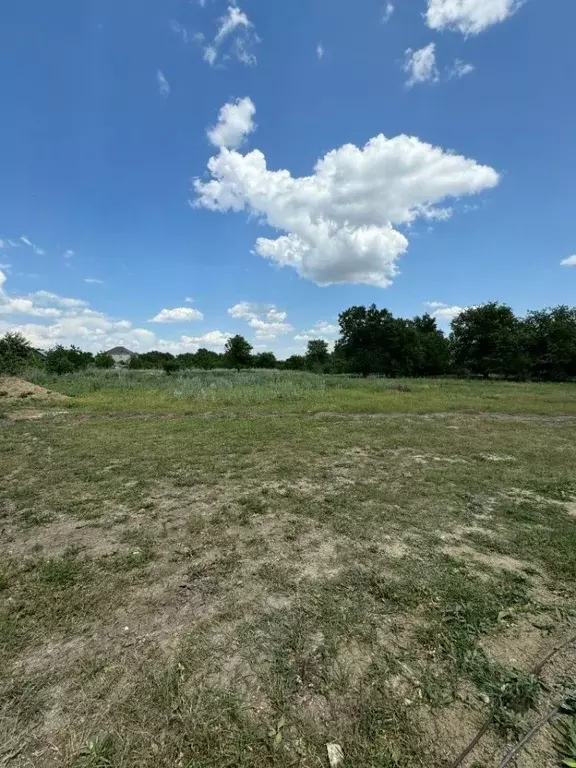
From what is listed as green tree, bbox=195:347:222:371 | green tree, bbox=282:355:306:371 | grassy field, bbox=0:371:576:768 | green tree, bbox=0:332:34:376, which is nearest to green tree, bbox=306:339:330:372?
green tree, bbox=282:355:306:371

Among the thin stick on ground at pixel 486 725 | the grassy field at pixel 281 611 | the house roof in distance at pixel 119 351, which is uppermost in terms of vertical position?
the house roof in distance at pixel 119 351

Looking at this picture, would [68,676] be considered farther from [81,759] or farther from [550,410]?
[550,410]

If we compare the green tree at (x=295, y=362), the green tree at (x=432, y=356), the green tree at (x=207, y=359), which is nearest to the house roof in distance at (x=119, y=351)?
the green tree at (x=207, y=359)

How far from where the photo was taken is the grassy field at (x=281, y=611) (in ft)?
5.03

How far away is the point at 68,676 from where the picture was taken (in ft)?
5.96

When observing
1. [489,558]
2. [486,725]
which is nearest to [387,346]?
[489,558]

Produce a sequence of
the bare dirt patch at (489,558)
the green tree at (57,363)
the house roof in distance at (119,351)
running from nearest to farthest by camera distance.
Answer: the bare dirt patch at (489,558), the green tree at (57,363), the house roof in distance at (119,351)

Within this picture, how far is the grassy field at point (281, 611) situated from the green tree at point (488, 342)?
27479 millimetres

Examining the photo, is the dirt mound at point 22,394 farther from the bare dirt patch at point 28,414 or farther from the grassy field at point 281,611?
the grassy field at point 281,611

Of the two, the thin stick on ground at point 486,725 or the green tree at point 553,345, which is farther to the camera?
the green tree at point 553,345

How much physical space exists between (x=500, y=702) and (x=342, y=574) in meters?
1.17

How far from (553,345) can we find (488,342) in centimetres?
473

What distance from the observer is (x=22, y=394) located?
13930 millimetres

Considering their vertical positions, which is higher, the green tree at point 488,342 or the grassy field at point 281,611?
the green tree at point 488,342
